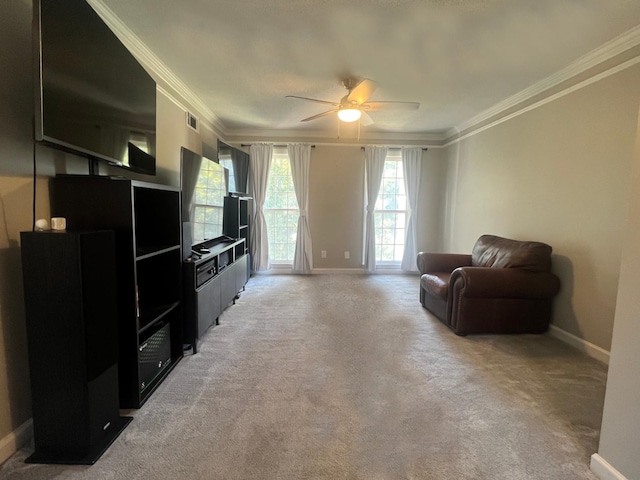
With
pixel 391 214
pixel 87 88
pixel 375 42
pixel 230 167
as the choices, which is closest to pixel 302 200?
pixel 230 167

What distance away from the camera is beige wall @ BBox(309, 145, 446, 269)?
17.7 feet

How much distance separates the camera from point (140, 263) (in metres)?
2.34

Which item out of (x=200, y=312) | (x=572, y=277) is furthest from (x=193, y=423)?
(x=572, y=277)

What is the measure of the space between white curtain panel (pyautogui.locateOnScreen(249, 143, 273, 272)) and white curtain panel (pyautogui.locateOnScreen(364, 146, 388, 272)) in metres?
1.75

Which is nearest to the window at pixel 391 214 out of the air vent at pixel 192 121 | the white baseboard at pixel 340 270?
the white baseboard at pixel 340 270

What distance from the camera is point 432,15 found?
6.64ft

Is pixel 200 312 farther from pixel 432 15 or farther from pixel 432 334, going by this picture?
pixel 432 15

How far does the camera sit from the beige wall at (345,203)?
539 centimetres

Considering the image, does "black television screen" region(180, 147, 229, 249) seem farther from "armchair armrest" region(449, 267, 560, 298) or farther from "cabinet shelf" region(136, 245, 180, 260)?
"armchair armrest" region(449, 267, 560, 298)

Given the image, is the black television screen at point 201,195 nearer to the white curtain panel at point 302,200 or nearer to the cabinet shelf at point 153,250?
the cabinet shelf at point 153,250

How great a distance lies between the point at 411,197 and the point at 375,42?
135 inches

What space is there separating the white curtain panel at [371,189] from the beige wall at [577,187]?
186 centimetres

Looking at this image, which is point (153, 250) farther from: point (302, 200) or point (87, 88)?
point (302, 200)

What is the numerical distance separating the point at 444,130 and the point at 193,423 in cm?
542
